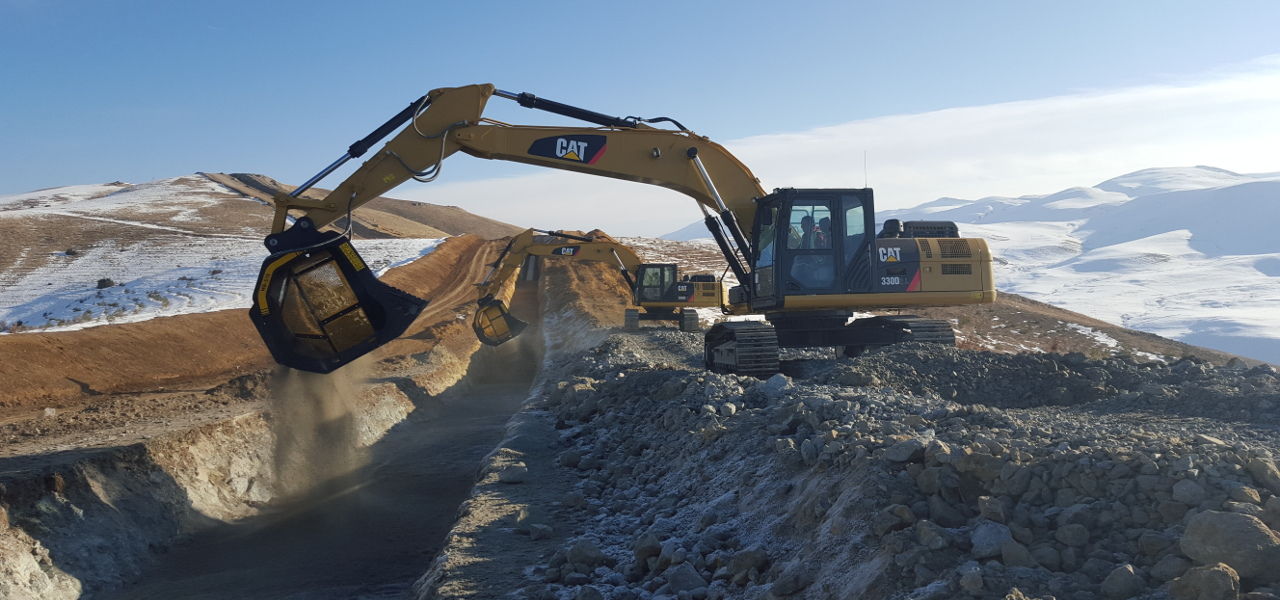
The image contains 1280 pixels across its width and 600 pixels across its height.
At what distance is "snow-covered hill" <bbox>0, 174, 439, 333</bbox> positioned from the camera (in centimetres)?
3453

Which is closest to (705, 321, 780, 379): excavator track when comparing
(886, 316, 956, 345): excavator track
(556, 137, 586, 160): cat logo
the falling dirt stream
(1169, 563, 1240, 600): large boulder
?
(886, 316, 956, 345): excavator track

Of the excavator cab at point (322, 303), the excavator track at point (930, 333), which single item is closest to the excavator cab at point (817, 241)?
the excavator track at point (930, 333)

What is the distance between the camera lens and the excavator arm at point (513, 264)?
24.6 metres

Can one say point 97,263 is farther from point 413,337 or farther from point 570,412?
point 570,412

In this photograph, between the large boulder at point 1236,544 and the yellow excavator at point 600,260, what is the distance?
2115 cm

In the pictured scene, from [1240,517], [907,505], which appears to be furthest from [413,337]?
[1240,517]

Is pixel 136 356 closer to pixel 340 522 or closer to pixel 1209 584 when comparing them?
pixel 340 522

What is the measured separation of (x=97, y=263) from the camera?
48719 millimetres

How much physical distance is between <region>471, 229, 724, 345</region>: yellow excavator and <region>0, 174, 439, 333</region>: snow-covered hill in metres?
13.9

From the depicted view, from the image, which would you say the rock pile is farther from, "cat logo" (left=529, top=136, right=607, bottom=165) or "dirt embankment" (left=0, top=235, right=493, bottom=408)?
"dirt embankment" (left=0, top=235, right=493, bottom=408)

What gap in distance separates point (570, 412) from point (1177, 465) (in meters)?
10.9

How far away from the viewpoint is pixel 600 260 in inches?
1152

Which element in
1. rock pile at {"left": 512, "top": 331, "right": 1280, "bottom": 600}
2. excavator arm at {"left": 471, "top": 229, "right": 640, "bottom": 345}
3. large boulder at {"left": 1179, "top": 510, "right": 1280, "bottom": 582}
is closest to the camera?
large boulder at {"left": 1179, "top": 510, "right": 1280, "bottom": 582}

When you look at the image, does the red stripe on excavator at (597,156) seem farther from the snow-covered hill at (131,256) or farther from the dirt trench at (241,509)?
the snow-covered hill at (131,256)
